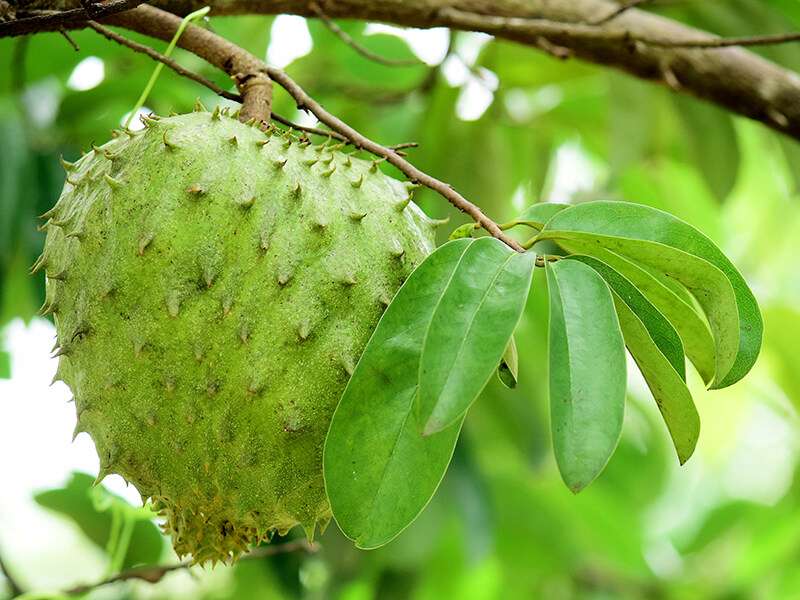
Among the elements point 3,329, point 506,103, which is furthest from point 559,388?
point 506,103

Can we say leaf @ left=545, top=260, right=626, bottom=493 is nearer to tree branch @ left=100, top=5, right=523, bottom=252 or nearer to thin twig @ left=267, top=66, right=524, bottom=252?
thin twig @ left=267, top=66, right=524, bottom=252

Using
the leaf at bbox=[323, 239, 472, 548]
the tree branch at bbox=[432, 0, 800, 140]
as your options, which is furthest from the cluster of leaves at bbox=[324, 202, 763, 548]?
the tree branch at bbox=[432, 0, 800, 140]

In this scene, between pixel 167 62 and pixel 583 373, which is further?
pixel 167 62

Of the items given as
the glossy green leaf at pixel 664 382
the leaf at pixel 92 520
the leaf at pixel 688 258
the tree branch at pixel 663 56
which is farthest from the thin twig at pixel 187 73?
the leaf at pixel 92 520

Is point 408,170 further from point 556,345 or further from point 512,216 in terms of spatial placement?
point 512,216

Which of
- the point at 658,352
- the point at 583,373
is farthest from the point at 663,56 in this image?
the point at 583,373

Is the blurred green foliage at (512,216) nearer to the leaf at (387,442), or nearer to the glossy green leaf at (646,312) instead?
the leaf at (387,442)

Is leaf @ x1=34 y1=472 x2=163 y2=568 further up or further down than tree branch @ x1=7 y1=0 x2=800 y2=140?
further down
